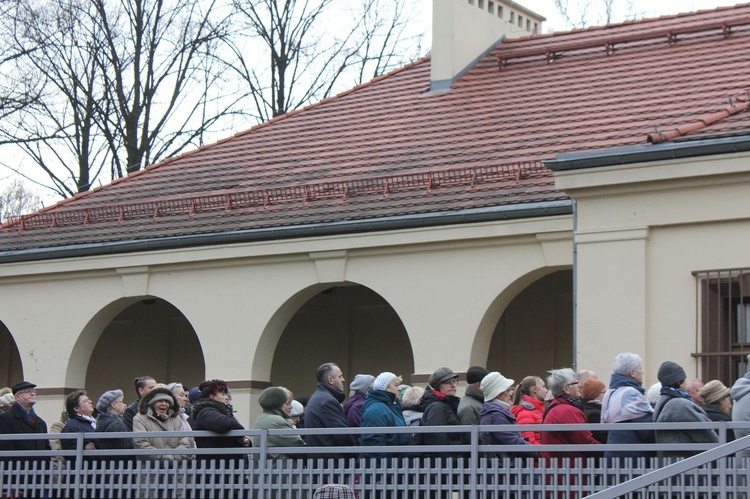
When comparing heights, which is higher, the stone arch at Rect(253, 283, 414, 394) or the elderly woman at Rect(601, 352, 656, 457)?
the stone arch at Rect(253, 283, 414, 394)

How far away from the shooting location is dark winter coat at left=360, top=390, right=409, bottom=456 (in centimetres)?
998

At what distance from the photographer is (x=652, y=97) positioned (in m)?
17.1

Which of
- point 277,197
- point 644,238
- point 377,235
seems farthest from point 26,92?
point 644,238

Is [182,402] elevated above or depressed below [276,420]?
above

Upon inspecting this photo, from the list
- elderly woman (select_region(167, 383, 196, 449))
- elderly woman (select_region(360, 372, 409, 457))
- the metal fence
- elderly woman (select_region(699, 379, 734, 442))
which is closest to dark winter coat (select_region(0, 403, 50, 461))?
the metal fence

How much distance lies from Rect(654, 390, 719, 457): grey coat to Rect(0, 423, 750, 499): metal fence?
11cm

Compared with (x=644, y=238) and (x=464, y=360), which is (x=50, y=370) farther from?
(x=644, y=238)

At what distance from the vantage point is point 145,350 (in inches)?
818

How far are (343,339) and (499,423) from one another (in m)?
9.67

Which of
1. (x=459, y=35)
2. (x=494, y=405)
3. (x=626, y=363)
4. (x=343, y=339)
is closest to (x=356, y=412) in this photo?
(x=494, y=405)

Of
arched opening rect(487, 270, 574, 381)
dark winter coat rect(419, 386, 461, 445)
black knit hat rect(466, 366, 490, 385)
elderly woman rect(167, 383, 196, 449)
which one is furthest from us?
arched opening rect(487, 270, 574, 381)

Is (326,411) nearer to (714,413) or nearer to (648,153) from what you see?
(714,413)

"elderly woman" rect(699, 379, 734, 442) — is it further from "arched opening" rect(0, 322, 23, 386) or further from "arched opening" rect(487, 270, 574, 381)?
"arched opening" rect(0, 322, 23, 386)

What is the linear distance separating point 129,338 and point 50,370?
209 centimetres
